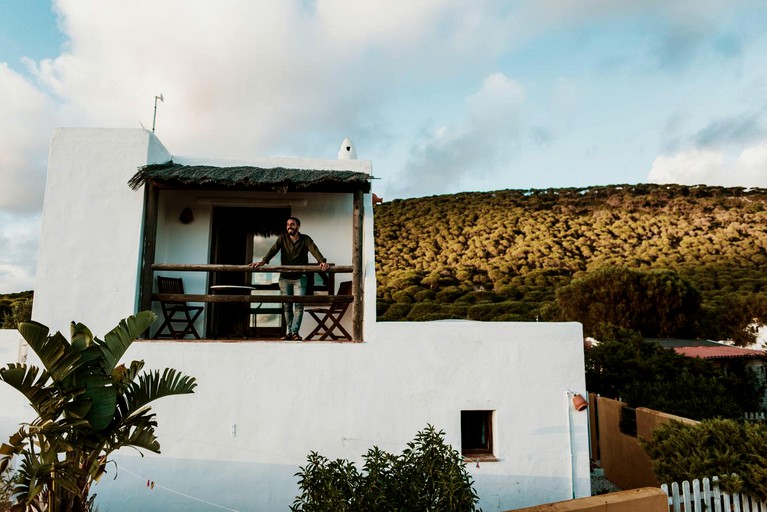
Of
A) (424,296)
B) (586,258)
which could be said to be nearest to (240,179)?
(424,296)

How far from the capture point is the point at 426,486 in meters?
4.54

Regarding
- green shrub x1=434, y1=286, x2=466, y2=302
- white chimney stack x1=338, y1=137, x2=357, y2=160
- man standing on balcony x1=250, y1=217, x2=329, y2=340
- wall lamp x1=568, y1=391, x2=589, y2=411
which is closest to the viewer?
wall lamp x1=568, y1=391, x2=589, y2=411

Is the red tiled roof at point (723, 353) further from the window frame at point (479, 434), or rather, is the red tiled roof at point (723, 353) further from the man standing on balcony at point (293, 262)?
the man standing on balcony at point (293, 262)

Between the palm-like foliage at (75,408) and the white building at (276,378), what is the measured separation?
1.48 m

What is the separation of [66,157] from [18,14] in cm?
346

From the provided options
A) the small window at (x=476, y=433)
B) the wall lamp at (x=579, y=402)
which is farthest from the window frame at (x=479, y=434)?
the wall lamp at (x=579, y=402)

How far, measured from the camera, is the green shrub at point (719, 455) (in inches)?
245

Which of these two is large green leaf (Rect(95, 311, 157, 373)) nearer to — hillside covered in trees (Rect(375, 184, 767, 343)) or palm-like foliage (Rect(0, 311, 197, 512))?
palm-like foliage (Rect(0, 311, 197, 512))

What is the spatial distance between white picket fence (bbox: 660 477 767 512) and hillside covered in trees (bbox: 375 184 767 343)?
54.7 ft

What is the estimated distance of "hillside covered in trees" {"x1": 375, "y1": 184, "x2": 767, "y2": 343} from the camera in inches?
1030

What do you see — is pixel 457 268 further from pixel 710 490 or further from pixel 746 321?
pixel 710 490

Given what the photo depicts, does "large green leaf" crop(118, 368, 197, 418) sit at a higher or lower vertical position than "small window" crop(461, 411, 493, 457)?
higher

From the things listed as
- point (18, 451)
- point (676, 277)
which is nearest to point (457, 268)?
point (676, 277)

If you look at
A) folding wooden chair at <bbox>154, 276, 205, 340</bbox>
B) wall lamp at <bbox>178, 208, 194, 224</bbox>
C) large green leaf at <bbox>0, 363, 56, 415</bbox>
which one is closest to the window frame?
folding wooden chair at <bbox>154, 276, 205, 340</bbox>
